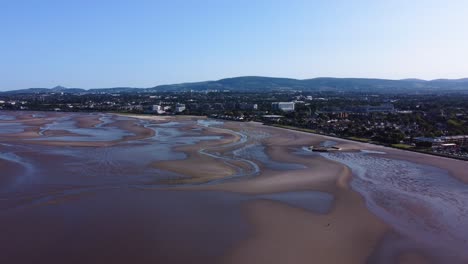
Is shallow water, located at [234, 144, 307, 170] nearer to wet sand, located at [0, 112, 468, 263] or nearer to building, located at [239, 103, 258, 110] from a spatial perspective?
wet sand, located at [0, 112, 468, 263]

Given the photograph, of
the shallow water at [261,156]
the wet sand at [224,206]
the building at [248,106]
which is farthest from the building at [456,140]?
the building at [248,106]

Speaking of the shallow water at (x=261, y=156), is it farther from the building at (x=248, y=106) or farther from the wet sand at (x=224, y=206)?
the building at (x=248, y=106)

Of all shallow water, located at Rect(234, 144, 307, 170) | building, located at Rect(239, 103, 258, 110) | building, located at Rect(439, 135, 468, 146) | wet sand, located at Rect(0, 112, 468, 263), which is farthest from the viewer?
building, located at Rect(239, 103, 258, 110)

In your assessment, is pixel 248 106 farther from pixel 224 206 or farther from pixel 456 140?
pixel 224 206

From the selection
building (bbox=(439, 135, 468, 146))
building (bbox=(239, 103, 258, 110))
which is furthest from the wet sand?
building (bbox=(239, 103, 258, 110))

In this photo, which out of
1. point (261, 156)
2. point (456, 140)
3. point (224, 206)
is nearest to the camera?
point (224, 206)

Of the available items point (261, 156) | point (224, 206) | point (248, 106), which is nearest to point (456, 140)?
point (261, 156)

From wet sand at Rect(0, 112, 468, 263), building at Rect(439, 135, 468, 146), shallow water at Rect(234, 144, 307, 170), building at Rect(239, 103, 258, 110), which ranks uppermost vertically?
wet sand at Rect(0, 112, 468, 263)

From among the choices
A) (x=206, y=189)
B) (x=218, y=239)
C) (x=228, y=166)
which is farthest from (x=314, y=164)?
(x=218, y=239)
